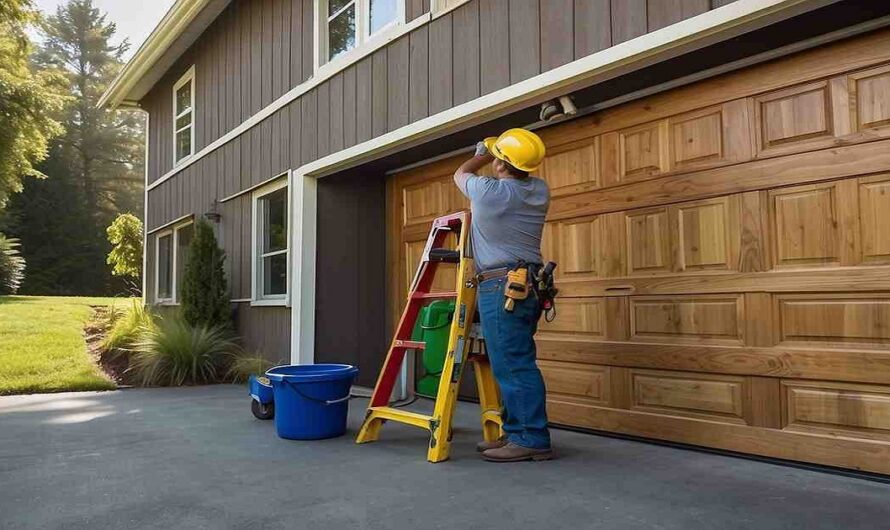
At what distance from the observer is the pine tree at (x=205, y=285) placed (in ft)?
26.9

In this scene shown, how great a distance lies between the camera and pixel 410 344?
159 inches

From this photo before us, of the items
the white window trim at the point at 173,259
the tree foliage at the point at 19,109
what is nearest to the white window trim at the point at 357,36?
the white window trim at the point at 173,259

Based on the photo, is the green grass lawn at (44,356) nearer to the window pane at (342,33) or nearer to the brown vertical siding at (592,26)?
the window pane at (342,33)

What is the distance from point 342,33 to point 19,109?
53.6 feet

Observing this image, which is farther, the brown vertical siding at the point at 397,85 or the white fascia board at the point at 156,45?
the white fascia board at the point at 156,45

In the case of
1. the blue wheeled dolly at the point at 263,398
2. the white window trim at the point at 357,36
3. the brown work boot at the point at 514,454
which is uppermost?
the white window trim at the point at 357,36

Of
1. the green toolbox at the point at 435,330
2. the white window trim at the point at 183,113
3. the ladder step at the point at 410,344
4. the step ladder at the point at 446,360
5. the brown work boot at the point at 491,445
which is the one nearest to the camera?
the step ladder at the point at 446,360

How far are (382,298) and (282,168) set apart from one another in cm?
192

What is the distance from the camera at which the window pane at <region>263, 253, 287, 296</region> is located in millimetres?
7738

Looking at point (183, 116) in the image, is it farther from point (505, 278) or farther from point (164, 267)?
point (505, 278)

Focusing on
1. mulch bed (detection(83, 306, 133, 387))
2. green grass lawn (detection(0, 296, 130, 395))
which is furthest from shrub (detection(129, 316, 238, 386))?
green grass lawn (detection(0, 296, 130, 395))

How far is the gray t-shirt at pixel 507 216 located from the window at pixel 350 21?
2.66 meters

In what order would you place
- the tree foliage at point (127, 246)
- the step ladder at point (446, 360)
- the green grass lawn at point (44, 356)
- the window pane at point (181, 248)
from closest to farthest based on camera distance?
the step ladder at point (446, 360) → the green grass lawn at point (44, 356) → the window pane at point (181, 248) → the tree foliage at point (127, 246)

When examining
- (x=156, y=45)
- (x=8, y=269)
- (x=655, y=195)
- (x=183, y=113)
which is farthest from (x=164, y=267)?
(x=8, y=269)
